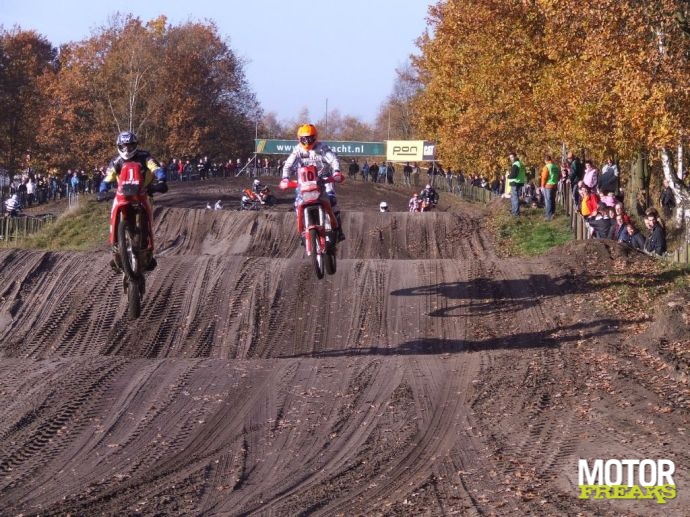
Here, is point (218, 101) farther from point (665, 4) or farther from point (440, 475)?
point (440, 475)

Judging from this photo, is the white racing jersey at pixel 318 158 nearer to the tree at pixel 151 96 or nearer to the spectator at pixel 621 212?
the spectator at pixel 621 212

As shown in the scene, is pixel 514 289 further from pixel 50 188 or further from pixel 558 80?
pixel 50 188

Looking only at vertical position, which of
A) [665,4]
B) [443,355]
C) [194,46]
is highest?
[194,46]

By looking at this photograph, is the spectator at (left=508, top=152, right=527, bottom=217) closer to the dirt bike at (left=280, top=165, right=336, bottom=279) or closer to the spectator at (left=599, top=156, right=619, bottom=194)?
the spectator at (left=599, top=156, right=619, bottom=194)

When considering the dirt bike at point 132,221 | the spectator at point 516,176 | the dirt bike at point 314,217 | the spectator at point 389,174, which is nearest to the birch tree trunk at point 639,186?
the spectator at point 516,176

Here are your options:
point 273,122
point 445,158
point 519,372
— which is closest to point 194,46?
point 445,158

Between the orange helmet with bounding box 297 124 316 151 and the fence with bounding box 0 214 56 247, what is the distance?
61.6ft

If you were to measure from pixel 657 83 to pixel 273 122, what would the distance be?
12512 centimetres

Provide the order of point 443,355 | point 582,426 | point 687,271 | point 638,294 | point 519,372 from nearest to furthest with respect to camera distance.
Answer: point 582,426
point 519,372
point 443,355
point 638,294
point 687,271

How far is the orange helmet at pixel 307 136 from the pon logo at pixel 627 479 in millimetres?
6727

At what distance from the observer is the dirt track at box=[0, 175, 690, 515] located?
851 centimetres

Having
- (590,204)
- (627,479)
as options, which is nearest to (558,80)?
(590,204)

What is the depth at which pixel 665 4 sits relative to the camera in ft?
55.2

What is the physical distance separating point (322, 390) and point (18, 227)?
23.4 m
